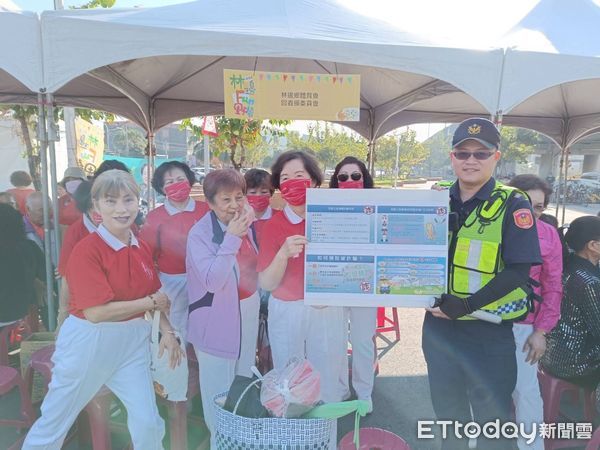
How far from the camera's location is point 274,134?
8633 mm

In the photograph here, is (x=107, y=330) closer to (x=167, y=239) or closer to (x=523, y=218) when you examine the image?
(x=167, y=239)

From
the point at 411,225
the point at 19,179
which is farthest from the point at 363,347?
the point at 19,179

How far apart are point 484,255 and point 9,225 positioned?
3.67m

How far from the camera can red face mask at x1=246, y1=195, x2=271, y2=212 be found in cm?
329

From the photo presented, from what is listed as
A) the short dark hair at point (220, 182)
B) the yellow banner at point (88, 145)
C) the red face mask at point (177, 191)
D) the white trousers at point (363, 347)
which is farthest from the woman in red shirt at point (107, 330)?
the yellow banner at point (88, 145)

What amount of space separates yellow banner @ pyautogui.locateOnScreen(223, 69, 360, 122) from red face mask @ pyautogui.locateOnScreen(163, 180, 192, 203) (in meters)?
0.65

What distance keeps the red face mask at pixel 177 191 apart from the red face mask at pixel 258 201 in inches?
19.3

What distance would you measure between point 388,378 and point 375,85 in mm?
4177

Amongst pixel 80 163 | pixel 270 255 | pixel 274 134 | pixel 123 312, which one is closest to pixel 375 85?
pixel 274 134

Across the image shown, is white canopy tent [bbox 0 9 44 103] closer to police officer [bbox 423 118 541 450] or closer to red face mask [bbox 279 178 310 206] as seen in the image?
red face mask [bbox 279 178 310 206]

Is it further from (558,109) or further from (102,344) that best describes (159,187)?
(558,109)

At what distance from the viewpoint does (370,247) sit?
211 cm

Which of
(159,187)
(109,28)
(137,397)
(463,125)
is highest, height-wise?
(109,28)

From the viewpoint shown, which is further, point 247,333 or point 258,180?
point 258,180
